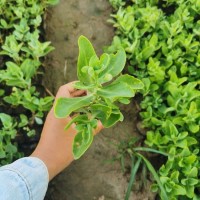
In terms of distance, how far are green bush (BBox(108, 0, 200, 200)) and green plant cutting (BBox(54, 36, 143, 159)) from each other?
0.37m

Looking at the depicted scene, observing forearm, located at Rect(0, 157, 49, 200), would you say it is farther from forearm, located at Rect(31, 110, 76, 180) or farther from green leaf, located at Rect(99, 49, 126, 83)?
green leaf, located at Rect(99, 49, 126, 83)

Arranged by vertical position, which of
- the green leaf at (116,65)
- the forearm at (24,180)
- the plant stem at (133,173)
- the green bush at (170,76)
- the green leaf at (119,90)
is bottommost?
the plant stem at (133,173)

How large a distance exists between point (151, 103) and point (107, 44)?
39cm

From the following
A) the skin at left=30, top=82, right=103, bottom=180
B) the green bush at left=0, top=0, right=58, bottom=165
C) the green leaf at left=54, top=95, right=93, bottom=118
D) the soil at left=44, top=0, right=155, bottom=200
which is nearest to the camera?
the green leaf at left=54, top=95, right=93, bottom=118

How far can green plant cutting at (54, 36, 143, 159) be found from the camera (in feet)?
3.67

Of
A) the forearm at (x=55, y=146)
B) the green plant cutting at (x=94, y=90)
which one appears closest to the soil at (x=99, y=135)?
the forearm at (x=55, y=146)

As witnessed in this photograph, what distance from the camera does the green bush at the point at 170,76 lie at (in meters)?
1.48

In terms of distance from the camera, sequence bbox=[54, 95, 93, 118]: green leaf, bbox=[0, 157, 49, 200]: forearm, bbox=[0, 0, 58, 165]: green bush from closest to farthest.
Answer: bbox=[54, 95, 93, 118]: green leaf < bbox=[0, 157, 49, 200]: forearm < bbox=[0, 0, 58, 165]: green bush

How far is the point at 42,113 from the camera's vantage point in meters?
1.55

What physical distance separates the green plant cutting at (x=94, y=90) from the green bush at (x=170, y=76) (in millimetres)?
370

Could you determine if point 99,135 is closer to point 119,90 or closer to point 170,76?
point 170,76

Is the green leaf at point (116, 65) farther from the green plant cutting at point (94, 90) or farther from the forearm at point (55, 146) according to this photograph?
the forearm at point (55, 146)

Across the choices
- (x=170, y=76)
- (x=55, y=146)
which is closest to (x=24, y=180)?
(x=55, y=146)

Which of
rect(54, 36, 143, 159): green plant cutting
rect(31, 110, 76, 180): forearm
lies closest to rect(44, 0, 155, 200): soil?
rect(31, 110, 76, 180): forearm
